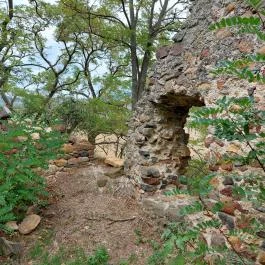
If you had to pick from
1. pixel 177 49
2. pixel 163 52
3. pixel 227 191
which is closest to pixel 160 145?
pixel 163 52

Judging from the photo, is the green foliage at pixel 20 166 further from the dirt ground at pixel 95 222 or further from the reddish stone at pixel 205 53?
the reddish stone at pixel 205 53

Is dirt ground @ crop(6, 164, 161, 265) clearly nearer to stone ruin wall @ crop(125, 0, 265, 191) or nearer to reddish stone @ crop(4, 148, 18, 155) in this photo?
stone ruin wall @ crop(125, 0, 265, 191)

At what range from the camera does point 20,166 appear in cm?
469

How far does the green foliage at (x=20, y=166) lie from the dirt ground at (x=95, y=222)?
0.36 meters

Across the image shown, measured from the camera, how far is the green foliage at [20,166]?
14.8ft

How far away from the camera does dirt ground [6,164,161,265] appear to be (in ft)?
14.6

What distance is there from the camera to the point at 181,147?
18.7 feet

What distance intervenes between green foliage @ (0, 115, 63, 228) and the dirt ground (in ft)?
1.17

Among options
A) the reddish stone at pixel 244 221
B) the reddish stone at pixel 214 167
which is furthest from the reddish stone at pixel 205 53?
the reddish stone at pixel 244 221

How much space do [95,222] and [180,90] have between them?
6.84 ft

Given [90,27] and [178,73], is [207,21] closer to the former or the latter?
[178,73]

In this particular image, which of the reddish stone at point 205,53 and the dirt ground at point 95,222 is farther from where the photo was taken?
the dirt ground at point 95,222

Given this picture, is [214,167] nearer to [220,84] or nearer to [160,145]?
[220,84]

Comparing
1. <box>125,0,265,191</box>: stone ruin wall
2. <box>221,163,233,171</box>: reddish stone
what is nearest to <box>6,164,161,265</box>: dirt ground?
<box>125,0,265,191</box>: stone ruin wall
